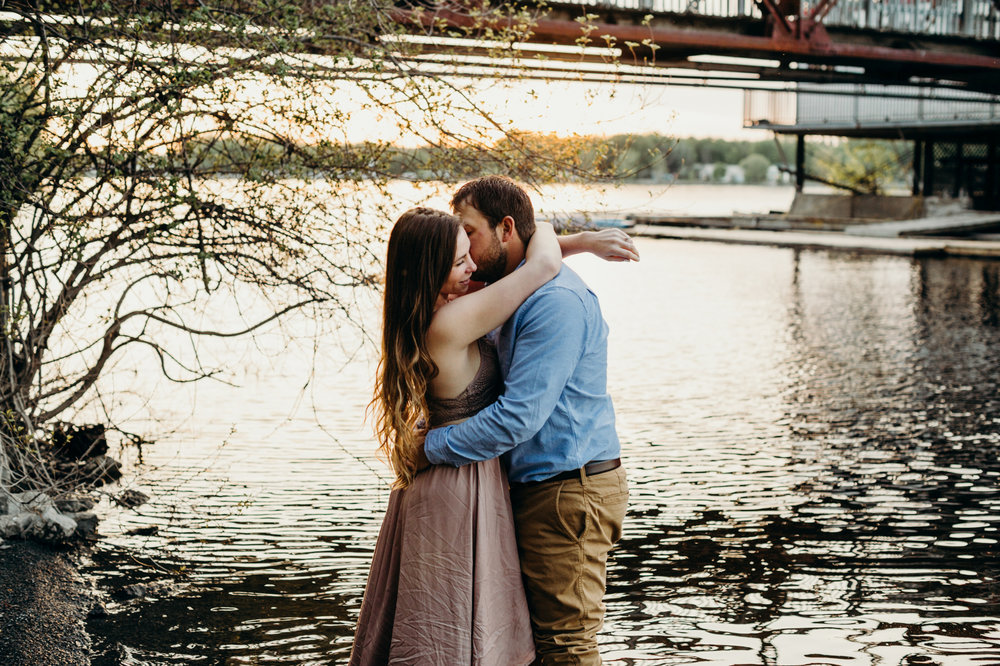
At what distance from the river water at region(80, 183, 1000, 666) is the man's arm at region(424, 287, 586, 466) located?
2449 mm

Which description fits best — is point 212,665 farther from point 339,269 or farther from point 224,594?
→ point 339,269

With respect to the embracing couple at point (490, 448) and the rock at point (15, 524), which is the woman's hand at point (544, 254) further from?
the rock at point (15, 524)

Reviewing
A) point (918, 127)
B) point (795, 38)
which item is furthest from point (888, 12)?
point (918, 127)

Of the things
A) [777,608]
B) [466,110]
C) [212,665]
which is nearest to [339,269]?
[466,110]

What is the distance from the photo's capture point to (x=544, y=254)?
350 centimetres

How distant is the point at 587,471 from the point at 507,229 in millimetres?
825

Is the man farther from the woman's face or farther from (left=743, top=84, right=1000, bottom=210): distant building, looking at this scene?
(left=743, top=84, right=1000, bottom=210): distant building

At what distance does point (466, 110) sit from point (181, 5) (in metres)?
1.96

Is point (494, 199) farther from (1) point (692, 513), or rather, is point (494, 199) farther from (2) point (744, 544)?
(1) point (692, 513)

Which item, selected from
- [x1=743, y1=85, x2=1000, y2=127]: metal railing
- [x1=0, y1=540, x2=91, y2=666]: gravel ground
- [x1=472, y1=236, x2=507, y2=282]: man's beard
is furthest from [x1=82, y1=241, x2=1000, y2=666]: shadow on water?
[x1=743, y1=85, x2=1000, y2=127]: metal railing

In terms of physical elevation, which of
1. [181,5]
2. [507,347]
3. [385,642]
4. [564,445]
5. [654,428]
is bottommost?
[654,428]

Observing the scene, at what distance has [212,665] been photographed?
5.34 metres

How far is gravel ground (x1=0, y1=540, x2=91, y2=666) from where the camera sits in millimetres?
5352

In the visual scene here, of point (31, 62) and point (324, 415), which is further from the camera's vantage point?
point (324, 415)
